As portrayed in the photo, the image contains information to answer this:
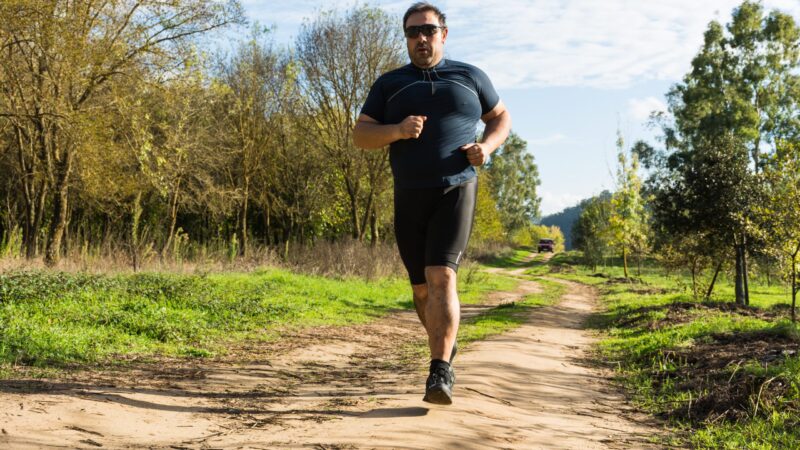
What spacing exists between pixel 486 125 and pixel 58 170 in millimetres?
15755

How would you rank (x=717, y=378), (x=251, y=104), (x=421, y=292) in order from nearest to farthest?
Result: (x=421, y=292)
(x=717, y=378)
(x=251, y=104)

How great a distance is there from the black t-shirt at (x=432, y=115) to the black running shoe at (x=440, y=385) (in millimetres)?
1152

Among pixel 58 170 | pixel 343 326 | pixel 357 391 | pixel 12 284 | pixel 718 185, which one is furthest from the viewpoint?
pixel 718 185

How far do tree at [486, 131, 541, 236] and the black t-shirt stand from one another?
81.5m

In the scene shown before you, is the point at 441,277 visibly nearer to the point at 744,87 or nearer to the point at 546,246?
the point at 744,87

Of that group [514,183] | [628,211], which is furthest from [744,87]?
[514,183]

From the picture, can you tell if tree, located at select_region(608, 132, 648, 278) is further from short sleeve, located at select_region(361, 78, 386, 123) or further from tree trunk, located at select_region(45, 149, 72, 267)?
short sleeve, located at select_region(361, 78, 386, 123)

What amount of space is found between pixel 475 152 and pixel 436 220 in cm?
50

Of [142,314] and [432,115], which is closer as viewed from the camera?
[432,115]

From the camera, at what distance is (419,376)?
6.14 m

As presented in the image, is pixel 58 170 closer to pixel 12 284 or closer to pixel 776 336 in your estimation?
pixel 12 284

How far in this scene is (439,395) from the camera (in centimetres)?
405

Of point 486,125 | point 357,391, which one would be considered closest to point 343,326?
point 357,391

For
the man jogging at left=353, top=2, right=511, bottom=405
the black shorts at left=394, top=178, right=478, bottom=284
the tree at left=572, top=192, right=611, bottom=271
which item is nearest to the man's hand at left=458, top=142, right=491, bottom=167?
the man jogging at left=353, top=2, right=511, bottom=405
